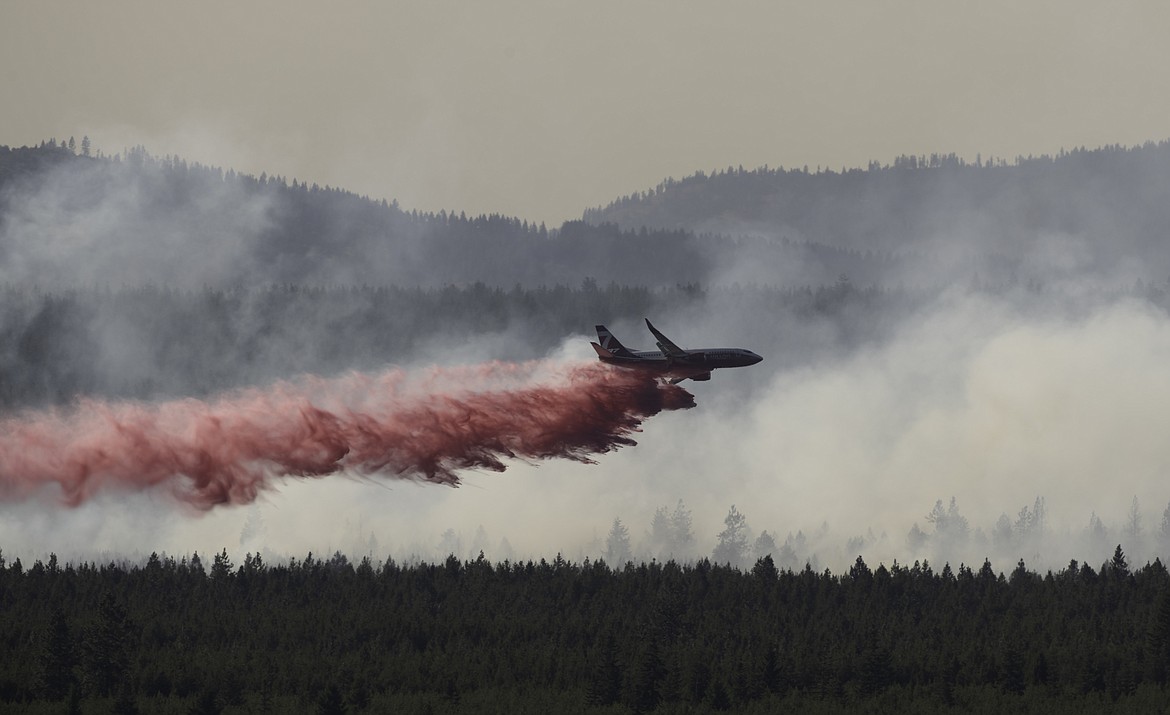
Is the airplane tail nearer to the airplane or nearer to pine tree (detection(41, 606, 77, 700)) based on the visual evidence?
the airplane

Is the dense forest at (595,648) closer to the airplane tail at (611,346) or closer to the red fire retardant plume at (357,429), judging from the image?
the red fire retardant plume at (357,429)

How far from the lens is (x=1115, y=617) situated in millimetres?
180875

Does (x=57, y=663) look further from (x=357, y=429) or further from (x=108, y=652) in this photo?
(x=357, y=429)

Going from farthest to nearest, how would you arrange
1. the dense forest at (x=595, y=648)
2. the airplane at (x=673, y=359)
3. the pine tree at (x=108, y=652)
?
the pine tree at (x=108, y=652) < the dense forest at (x=595, y=648) < the airplane at (x=673, y=359)

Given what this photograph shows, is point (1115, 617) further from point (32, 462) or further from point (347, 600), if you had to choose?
point (32, 462)

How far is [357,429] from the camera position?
5266 inches

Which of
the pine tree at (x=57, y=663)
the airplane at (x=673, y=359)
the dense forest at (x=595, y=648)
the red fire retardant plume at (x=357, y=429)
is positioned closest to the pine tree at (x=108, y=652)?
the dense forest at (x=595, y=648)

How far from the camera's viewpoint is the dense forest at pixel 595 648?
16012cm

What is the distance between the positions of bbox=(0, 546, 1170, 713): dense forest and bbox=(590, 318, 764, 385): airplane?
40905 mm

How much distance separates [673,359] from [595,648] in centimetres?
5676

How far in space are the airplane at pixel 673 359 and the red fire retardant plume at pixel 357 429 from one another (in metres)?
1.45

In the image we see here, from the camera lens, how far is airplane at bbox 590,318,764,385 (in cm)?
11988

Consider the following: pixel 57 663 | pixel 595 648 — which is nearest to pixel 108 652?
pixel 57 663

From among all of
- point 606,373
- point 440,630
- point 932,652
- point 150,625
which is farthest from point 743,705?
point 150,625
